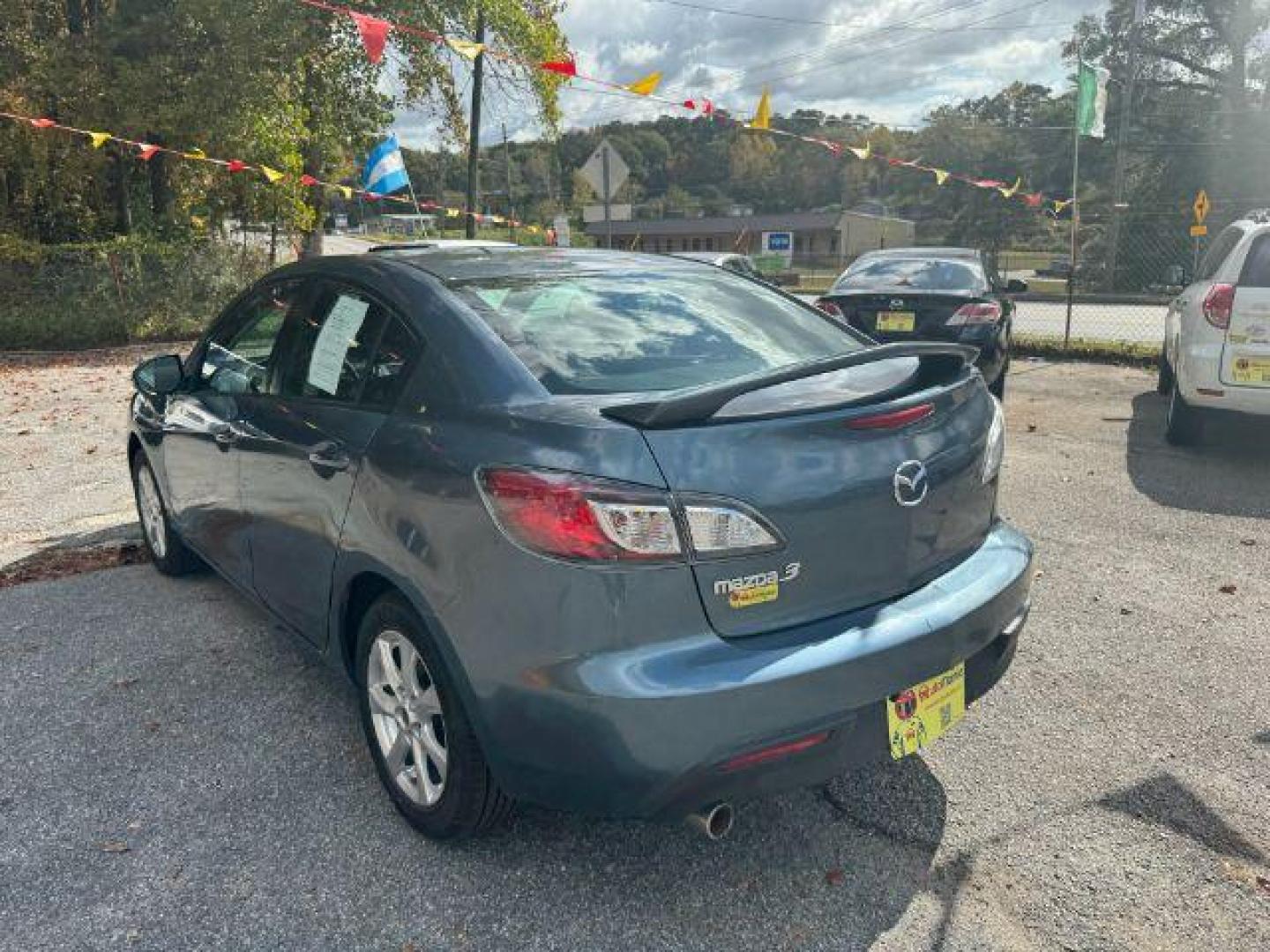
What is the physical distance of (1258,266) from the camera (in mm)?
5879

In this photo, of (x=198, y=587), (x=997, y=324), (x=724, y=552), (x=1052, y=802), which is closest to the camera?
(x=724, y=552)

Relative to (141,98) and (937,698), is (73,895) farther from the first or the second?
(141,98)

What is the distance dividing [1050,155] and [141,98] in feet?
186

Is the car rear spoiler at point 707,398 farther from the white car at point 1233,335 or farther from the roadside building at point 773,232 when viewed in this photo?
the roadside building at point 773,232

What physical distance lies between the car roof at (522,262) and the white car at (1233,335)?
14.2ft

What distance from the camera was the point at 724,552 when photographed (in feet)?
6.64

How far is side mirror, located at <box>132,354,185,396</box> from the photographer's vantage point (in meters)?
3.94

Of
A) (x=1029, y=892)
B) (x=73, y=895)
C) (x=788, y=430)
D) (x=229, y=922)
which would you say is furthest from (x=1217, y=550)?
(x=73, y=895)

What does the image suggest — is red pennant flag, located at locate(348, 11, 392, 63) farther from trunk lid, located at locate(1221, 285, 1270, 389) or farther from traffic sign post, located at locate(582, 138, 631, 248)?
trunk lid, located at locate(1221, 285, 1270, 389)

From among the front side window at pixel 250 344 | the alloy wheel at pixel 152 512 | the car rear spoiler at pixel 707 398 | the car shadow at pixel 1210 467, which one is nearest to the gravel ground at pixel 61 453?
the alloy wheel at pixel 152 512

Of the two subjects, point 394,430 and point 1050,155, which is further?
point 1050,155

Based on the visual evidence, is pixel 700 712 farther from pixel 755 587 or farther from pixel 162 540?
pixel 162 540

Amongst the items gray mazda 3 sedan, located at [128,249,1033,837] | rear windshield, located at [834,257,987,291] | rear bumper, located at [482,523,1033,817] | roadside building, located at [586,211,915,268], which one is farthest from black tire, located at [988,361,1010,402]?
roadside building, located at [586,211,915,268]

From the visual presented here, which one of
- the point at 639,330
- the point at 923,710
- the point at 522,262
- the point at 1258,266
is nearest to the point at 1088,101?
the point at 1258,266
